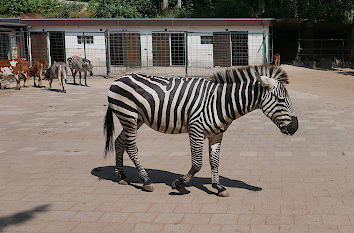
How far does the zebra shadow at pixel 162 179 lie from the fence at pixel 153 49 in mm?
19321

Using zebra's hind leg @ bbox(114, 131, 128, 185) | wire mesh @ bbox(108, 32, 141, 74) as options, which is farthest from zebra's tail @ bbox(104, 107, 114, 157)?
wire mesh @ bbox(108, 32, 141, 74)

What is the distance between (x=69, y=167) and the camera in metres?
7.61

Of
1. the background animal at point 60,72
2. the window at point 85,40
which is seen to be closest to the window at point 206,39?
the window at point 85,40

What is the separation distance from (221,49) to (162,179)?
71.7 feet

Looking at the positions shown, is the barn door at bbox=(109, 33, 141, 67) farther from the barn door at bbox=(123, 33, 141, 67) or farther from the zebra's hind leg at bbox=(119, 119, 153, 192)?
the zebra's hind leg at bbox=(119, 119, 153, 192)

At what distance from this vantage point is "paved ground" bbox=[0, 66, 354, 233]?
5082 millimetres

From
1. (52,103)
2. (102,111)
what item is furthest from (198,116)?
(52,103)

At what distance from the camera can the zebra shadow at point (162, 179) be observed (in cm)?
640

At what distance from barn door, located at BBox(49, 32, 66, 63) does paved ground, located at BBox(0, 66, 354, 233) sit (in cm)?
1615

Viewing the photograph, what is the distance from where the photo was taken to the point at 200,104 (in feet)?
19.7

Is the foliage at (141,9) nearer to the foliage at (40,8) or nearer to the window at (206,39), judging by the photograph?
the foliage at (40,8)

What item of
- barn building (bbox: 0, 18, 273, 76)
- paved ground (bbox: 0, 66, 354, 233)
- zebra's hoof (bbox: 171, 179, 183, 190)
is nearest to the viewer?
paved ground (bbox: 0, 66, 354, 233)

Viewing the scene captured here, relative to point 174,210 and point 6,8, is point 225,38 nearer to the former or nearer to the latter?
point 6,8

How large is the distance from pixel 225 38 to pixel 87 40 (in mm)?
8507
